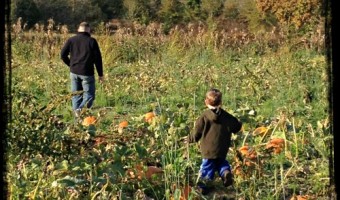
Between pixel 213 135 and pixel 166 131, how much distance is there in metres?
0.47

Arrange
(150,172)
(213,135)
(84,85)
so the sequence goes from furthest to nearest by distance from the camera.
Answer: (84,85), (213,135), (150,172)

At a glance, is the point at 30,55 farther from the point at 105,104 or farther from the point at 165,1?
the point at 165,1

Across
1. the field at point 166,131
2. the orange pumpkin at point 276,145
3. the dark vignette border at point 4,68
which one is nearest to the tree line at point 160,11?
the field at point 166,131

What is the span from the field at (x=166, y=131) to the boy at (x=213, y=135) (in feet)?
0.31

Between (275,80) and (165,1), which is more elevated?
(165,1)

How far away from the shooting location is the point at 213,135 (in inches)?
116

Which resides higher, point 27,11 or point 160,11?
point 160,11

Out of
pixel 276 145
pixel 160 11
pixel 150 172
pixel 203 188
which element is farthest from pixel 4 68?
pixel 160 11

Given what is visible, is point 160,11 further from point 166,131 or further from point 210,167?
point 210,167

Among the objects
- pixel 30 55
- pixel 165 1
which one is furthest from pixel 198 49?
pixel 165 1

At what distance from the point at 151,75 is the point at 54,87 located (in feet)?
3.98

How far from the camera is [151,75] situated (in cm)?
647

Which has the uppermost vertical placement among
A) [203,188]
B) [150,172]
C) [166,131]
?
[166,131]

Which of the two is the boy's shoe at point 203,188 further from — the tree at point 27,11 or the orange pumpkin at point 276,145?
the tree at point 27,11
